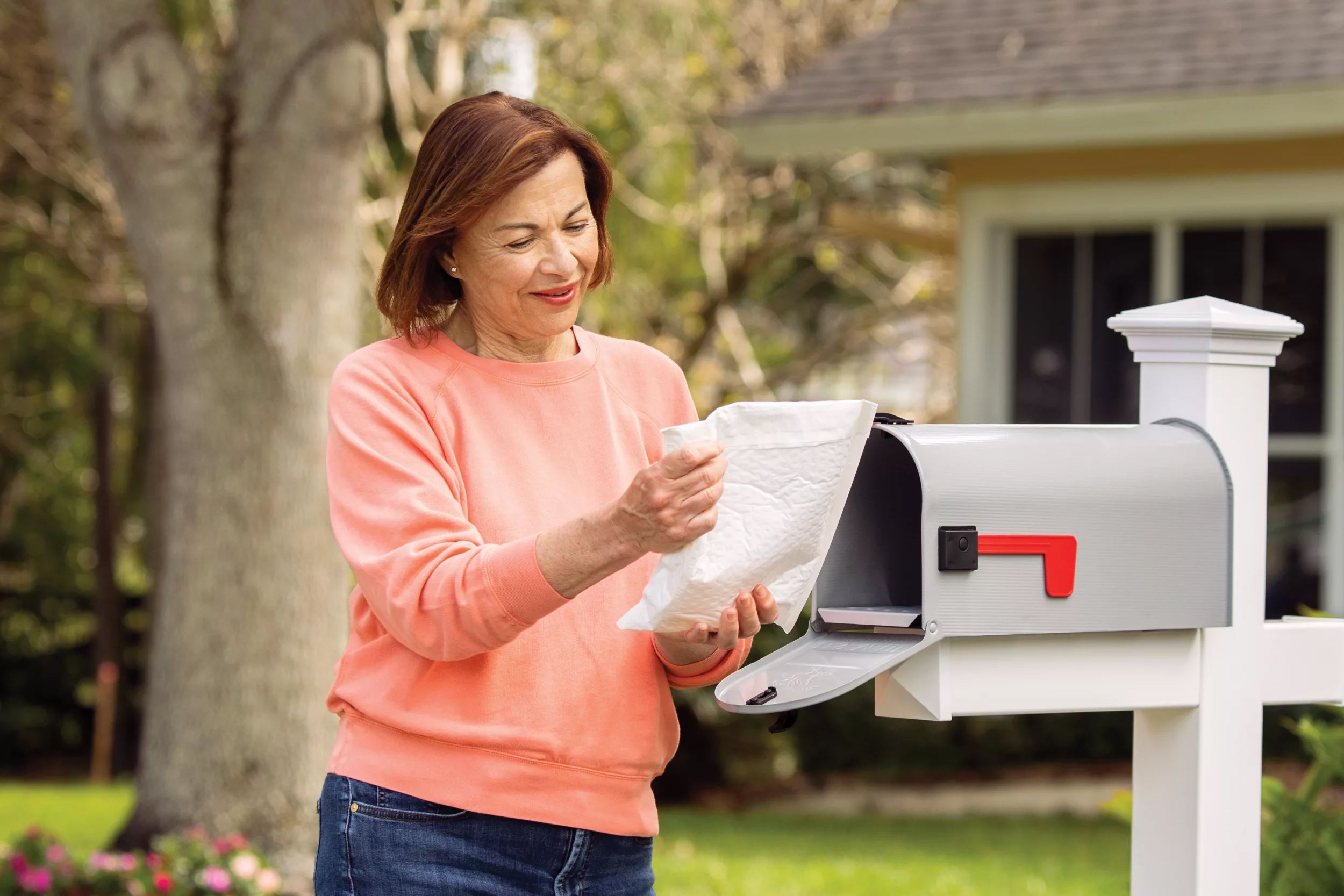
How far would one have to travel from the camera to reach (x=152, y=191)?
5320 millimetres

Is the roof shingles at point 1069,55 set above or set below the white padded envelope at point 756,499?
above

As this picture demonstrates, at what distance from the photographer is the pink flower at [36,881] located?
4699mm

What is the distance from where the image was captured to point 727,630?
184cm

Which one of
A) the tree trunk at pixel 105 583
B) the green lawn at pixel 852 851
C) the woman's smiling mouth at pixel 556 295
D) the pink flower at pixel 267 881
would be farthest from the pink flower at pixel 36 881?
the tree trunk at pixel 105 583

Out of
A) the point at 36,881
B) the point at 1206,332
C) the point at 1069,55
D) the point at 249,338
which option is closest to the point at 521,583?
the point at 1206,332

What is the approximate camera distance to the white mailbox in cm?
186

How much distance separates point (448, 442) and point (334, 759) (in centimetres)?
42

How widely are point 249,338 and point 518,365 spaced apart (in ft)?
11.8

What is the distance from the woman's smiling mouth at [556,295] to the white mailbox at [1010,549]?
41 cm

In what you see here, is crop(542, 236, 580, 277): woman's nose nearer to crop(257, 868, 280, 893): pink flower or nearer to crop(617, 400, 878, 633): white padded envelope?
crop(617, 400, 878, 633): white padded envelope

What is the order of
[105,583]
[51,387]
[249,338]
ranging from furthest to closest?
[51,387] → [105,583] → [249,338]

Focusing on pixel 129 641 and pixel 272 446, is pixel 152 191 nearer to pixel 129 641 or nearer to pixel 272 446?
pixel 272 446

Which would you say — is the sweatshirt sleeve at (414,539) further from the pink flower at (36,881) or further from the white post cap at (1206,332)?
the pink flower at (36,881)

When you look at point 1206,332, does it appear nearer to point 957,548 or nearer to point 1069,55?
point 957,548
